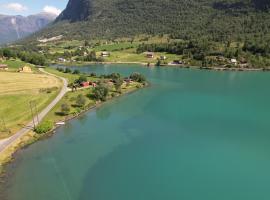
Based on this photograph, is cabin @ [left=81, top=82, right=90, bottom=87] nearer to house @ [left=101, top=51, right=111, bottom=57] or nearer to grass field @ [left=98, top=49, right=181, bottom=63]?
grass field @ [left=98, top=49, right=181, bottom=63]

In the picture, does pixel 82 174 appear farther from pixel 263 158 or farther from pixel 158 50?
pixel 158 50

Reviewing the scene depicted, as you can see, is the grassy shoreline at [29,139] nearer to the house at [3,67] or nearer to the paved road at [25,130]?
the paved road at [25,130]

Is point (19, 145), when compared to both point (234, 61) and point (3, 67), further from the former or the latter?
point (234, 61)

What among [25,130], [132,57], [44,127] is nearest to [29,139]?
[25,130]

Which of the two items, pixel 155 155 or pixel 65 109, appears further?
pixel 65 109

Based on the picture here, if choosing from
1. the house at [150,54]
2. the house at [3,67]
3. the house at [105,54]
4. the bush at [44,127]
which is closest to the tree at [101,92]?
the bush at [44,127]

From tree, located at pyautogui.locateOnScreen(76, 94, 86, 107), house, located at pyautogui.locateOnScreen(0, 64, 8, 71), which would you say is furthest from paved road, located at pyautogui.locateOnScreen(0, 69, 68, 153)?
house, located at pyautogui.locateOnScreen(0, 64, 8, 71)
